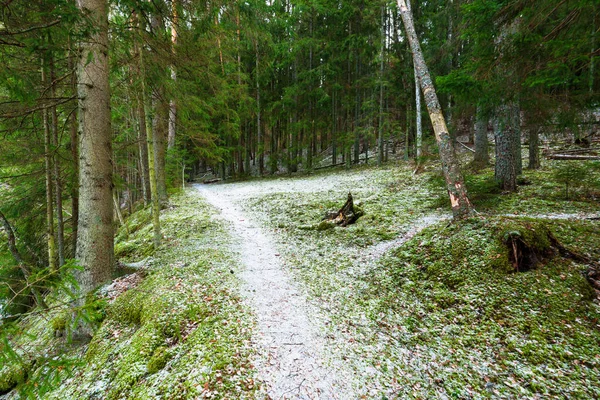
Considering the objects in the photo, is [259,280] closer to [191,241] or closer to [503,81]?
[191,241]

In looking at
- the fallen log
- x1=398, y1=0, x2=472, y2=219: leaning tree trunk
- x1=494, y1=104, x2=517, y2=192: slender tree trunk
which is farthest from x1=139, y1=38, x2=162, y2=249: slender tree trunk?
x1=494, y1=104, x2=517, y2=192: slender tree trunk

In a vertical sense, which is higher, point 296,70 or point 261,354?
point 296,70

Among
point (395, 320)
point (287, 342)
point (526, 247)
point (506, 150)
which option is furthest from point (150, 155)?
point (506, 150)

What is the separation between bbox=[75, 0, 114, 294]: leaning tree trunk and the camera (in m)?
4.19

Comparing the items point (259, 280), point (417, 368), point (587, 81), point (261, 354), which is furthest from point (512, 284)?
point (587, 81)

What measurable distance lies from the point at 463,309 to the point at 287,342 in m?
2.53

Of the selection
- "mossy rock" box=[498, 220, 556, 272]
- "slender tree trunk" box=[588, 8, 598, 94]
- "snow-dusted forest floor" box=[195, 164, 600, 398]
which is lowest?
"snow-dusted forest floor" box=[195, 164, 600, 398]

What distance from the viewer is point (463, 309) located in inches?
150

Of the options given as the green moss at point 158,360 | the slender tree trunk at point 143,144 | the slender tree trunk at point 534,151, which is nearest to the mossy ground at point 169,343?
the green moss at point 158,360

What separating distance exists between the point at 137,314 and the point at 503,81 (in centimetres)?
800

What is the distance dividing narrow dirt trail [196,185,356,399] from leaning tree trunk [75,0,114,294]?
251cm

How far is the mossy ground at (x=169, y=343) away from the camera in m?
2.79

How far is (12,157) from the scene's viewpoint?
6180 millimetres

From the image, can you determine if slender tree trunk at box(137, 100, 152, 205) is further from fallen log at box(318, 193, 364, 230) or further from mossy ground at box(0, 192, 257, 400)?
fallen log at box(318, 193, 364, 230)
